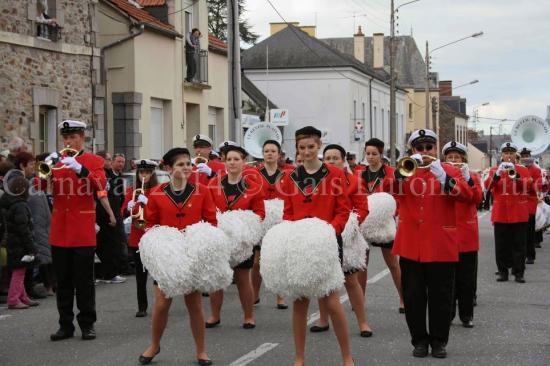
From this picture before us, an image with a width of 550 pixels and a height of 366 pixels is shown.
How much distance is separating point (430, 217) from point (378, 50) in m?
68.6

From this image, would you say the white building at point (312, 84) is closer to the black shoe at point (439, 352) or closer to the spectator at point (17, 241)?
the spectator at point (17, 241)

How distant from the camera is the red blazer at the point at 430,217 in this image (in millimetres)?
8336

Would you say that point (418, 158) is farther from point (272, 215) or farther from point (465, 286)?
point (272, 215)

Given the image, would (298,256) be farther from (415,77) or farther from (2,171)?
(415,77)

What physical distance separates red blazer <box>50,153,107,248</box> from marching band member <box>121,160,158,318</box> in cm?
115

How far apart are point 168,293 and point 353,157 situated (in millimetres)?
15226

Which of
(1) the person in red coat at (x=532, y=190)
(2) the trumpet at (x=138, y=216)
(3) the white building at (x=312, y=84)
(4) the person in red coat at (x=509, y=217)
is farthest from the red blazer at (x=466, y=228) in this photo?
(3) the white building at (x=312, y=84)

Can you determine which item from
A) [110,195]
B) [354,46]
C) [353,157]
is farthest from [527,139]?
[354,46]

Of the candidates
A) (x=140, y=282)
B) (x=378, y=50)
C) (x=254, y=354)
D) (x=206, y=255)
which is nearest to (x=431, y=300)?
(x=254, y=354)

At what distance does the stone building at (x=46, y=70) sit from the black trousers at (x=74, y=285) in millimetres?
10218

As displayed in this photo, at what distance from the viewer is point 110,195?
564 inches

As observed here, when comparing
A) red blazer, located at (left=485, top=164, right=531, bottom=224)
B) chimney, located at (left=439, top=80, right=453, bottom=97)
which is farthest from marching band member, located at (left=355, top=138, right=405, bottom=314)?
chimney, located at (left=439, top=80, right=453, bottom=97)

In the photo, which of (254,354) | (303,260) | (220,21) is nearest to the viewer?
(303,260)

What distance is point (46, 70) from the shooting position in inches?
816
